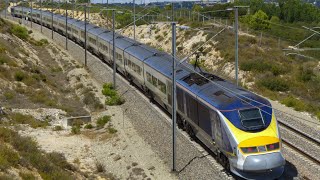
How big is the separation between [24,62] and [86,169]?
93.2 feet

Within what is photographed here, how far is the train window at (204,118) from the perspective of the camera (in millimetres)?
18188

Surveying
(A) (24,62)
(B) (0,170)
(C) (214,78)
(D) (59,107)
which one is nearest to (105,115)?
(D) (59,107)

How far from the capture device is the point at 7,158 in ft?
56.1

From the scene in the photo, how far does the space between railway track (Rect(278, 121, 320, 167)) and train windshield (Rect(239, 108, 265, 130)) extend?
13.9 ft

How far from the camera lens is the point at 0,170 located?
50.9 feet

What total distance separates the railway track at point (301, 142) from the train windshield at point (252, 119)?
4.24 m

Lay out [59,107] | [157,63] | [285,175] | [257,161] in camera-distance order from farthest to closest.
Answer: [59,107]
[157,63]
[285,175]
[257,161]

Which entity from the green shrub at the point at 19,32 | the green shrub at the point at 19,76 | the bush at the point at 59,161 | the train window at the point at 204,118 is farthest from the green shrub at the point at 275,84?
the green shrub at the point at 19,32

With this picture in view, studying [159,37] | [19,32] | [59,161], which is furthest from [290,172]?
[19,32]

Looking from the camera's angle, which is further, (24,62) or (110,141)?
(24,62)

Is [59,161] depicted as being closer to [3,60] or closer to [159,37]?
[3,60]

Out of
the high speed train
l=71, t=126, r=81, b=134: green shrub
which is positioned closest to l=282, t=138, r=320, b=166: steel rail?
the high speed train

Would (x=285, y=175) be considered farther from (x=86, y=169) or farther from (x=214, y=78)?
(x=86, y=169)

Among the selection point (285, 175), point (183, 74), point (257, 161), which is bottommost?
point (285, 175)
